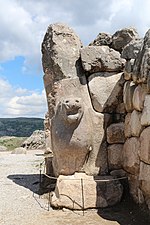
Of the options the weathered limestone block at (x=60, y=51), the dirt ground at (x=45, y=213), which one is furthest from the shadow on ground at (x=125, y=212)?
the weathered limestone block at (x=60, y=51)

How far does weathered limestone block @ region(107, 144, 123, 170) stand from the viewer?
19.6ft

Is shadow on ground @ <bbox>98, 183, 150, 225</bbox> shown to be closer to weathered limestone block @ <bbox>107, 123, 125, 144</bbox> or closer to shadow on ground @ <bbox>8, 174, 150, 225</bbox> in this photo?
shadow on ground @ <bbox>8, 174, 150, 225</bbox>

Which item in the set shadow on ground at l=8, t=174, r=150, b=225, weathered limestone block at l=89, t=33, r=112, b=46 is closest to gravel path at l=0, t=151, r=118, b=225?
shadow on ground at l=8, t=174, r=150, b=225

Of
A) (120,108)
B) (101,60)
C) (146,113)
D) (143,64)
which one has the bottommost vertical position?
(146,113)

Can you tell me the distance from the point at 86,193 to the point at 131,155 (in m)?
0.92

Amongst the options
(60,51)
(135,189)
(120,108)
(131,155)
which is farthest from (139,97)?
(60,51)

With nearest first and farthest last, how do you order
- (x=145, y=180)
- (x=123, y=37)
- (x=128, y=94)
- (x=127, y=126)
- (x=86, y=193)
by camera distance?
(x=145, y=180), (x=86, y=193), (x=128, y=94), (x=127, y=126), (x=123, y=37)

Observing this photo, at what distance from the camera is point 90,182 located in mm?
5570

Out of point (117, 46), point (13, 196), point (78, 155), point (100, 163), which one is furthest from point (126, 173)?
point (117, 46)

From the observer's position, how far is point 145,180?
4.76 meters

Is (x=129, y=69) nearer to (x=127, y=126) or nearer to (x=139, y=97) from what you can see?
(x=139, y=97)

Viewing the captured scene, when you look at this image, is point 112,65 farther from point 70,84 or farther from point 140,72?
point 140,72

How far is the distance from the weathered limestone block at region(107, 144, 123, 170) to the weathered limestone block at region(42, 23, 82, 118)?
4.92 feet

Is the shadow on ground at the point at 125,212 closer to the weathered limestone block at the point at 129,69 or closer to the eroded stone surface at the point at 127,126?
the eroded stone surface at the point at 127,126
